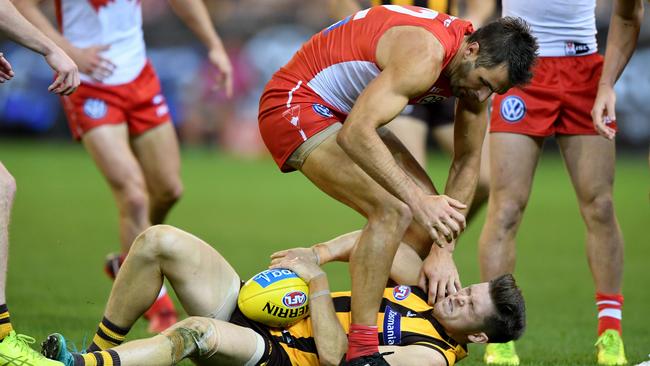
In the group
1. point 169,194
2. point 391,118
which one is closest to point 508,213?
point 391,118

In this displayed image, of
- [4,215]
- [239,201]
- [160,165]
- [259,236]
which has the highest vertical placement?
[4,215]

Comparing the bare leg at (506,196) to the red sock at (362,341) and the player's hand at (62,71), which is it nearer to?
the red sock at (362,341)

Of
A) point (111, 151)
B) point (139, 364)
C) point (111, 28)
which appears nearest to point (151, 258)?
point (139, 364)

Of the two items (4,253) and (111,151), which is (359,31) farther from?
(111,151)

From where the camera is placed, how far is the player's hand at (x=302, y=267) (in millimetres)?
5406

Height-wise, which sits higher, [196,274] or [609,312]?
[196,274]

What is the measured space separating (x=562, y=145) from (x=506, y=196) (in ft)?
1.95

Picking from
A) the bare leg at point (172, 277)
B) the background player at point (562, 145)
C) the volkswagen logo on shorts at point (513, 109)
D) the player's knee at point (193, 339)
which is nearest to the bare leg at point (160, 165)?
the background player at point (562, 145)

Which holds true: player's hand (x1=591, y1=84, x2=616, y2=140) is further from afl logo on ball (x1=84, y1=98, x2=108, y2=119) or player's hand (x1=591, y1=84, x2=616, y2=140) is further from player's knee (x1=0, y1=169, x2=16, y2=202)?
afl logo on ball (x1=84, y1=98, x2=108, y2=119)

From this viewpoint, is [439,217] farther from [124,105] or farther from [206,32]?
[206,32]

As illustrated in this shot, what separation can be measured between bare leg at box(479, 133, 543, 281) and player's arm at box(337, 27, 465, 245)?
172 cm

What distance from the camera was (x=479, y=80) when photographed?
5453mm

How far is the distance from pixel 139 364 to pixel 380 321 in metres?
1.33

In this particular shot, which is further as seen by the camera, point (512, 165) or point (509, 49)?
point (512, 165)
